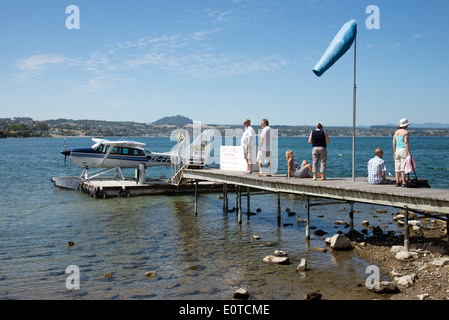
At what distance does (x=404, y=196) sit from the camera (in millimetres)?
11062

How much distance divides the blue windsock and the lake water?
5.86 m

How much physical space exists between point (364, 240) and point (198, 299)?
7.22 m

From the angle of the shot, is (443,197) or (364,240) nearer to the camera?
(443,197)

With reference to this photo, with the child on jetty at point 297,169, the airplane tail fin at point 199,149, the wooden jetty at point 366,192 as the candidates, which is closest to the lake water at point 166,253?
the wooden jetty at point 366,192

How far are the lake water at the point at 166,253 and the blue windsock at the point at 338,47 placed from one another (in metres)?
5.86

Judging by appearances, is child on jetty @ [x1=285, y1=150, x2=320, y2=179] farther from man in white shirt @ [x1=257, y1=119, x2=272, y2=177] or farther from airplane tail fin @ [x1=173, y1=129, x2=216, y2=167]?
airplane tail fin @ [x1=173, y1=129, x2=216, y2=167]

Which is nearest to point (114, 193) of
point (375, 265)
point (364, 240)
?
point (364, 240)

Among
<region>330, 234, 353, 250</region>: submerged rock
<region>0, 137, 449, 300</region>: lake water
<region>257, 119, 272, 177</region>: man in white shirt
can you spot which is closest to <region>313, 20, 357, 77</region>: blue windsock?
<region>257, 119, 272, 177</region>: man in white shirt

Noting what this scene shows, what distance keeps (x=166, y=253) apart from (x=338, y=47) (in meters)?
8.63

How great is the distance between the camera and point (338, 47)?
1252 cm

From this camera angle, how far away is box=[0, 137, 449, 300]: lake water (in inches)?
419

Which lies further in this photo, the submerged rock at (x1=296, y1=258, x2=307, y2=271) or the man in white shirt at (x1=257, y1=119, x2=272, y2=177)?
the man in white shirt at (x1=257, y1=119, x2=272, y2=177)
